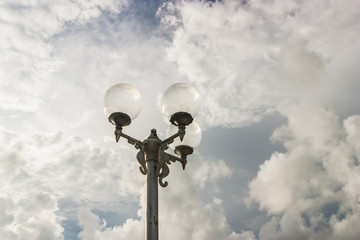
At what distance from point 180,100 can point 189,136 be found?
1.07 meters

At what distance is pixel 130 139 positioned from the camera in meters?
6.11

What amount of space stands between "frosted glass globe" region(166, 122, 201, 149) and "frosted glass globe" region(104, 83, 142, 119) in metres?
0.92

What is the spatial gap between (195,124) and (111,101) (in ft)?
6.27

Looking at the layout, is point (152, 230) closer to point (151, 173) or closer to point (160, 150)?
point (151, 173)

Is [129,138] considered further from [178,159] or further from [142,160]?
[178,159]

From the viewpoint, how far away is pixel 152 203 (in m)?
5.39

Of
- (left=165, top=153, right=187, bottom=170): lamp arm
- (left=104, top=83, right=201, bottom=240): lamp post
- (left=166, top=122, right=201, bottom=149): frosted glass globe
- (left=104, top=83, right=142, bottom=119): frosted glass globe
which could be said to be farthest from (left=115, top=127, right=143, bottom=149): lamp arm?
(left=166, top=122, right=201, bottom=149): frosted glass globe

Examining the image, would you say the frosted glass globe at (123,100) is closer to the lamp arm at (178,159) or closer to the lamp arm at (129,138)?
the lamp arm at (129,138)

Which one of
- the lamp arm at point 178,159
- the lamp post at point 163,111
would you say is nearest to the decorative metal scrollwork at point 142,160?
the lamp post at point 163,111

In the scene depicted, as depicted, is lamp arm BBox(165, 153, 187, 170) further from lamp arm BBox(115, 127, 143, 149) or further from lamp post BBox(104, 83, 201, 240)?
lamp arm BBox(115, 127, 143, 149)

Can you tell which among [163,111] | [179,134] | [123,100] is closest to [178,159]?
[179,134]

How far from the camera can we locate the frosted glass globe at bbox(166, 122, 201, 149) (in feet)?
22.7

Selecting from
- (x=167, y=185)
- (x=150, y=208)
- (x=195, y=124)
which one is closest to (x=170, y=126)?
(x=195, y=124)

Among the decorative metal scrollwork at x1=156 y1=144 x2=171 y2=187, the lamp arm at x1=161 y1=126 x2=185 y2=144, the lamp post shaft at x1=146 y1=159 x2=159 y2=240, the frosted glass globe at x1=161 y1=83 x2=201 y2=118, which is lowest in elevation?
the lamp post shaft at x1=146 y1=159 x2=159 y2=240
